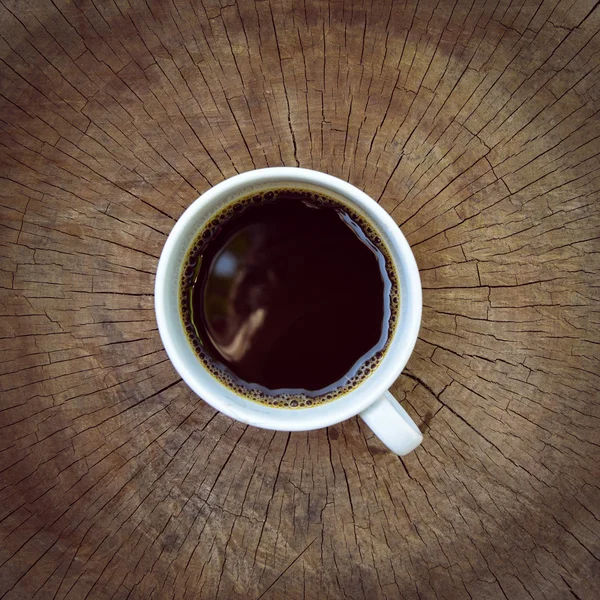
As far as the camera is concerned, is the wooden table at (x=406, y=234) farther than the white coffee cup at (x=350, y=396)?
Yes

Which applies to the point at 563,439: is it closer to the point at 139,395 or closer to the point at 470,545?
the point at 470,545

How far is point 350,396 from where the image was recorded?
104cm

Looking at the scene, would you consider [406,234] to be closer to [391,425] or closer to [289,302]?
[289,302]

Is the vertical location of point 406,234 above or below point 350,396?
above

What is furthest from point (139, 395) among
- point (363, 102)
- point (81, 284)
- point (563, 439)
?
point (563, 439)

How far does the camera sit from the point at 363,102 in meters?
1.19

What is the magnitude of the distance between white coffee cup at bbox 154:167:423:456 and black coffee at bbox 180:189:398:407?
143mm

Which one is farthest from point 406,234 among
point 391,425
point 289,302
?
point 391,425

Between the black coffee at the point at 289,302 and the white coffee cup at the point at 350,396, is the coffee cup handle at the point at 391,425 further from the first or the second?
the black coffee at the point at 289,302

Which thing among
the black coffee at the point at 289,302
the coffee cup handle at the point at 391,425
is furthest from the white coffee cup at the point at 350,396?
the black coffee at the point at 289,302

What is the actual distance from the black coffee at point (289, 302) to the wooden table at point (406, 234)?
116 millimetres

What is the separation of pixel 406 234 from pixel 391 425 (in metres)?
0.47

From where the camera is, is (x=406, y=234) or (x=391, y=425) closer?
(x=391, y=425)

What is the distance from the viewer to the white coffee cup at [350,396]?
94 centimetres
